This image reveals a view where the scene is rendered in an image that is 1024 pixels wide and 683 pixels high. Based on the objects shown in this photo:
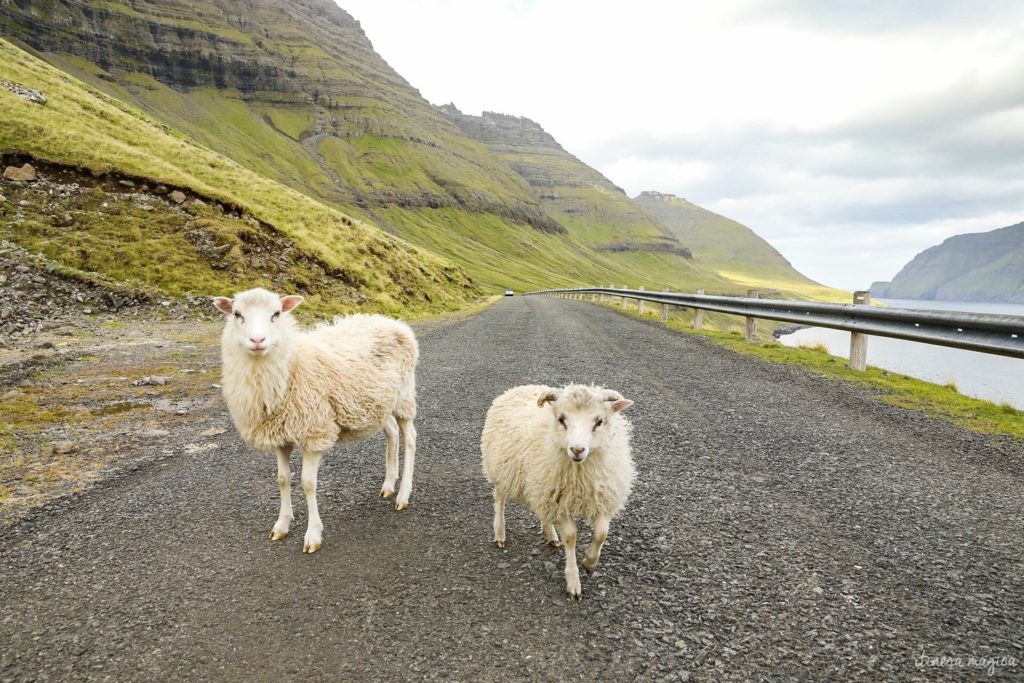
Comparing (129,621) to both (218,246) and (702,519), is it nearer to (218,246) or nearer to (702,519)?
(702,519)

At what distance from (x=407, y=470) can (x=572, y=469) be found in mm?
2013

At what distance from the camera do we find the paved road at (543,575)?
112 inches

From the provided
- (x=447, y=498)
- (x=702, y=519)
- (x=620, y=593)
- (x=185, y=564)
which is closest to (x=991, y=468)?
(x=702, y=519)

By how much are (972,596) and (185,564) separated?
5367 millimetres

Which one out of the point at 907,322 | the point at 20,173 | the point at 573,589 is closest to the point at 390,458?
the point at 573,589

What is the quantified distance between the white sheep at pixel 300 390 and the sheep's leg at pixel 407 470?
11 millimetres

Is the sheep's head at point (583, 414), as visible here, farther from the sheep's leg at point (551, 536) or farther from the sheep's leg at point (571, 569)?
the sheep's leg at point (551, 536)

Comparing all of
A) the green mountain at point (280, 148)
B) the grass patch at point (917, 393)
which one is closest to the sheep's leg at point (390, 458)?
the grass patch at point (917, 393)

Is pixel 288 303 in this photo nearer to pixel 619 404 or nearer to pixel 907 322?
pixel 619 404

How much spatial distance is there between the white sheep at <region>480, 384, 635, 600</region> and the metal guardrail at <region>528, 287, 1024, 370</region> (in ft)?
21.2

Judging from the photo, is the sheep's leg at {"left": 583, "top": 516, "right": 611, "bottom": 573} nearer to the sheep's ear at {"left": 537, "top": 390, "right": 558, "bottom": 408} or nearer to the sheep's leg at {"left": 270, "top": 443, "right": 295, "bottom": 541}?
the sheep's ear at {"left": 537, "top": 390, "right": 558, "bottom": 408}

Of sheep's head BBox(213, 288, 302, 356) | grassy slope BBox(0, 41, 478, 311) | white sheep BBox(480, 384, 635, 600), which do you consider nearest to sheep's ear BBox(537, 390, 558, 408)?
white sheep BBox(480, 384, 635, 600)

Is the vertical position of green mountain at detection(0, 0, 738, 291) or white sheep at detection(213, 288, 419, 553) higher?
green mountain at detection(0, 0, 738, 291)

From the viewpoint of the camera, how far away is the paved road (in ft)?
9.34
